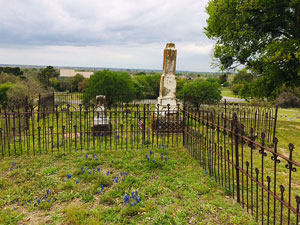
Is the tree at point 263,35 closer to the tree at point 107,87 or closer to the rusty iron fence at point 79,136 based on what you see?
the rusty iron fence at point 79,136

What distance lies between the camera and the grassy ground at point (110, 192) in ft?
11.1

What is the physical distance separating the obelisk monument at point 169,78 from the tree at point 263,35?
4082 mm

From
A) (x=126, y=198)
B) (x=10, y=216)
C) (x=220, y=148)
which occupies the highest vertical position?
(x=220, y=148)

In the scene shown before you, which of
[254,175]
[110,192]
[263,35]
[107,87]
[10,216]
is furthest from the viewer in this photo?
[107,87]

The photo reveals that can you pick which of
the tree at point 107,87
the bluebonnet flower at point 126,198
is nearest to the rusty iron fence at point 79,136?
the bluebonnet flower at point 126,198

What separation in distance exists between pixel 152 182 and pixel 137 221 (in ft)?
4.20

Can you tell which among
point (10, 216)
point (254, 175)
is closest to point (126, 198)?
point (10, 216)

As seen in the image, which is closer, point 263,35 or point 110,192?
point 110,192

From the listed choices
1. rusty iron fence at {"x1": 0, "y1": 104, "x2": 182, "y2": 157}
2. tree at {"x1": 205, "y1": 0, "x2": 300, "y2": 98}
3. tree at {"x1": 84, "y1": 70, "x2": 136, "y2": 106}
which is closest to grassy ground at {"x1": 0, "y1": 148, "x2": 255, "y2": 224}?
rusty iron fence at {"x1": 0, "y1": 104, "x2": 182, "y2": 157}

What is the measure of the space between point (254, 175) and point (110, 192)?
11.3 feet

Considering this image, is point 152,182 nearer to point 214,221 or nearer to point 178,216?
point 178,216

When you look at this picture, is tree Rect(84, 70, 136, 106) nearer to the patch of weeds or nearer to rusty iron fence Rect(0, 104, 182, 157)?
rusty iron fence Rect(0, 104, 182, 157)

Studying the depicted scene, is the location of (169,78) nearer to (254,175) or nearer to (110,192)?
(254,175)

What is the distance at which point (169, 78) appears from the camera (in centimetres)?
952
